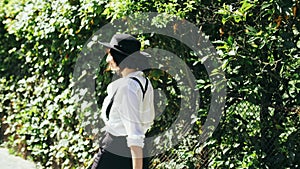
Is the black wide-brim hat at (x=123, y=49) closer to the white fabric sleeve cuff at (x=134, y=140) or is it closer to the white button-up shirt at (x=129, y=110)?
the white button-up shirt at (x=129, y=110)

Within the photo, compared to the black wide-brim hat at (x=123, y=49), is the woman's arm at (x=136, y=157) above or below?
below

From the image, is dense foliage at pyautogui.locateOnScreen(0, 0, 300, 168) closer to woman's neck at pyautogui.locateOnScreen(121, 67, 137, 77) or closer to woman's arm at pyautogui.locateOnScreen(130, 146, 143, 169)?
woman's neck at pyautogui.locateOnScreen(121, 67, 137, 77)

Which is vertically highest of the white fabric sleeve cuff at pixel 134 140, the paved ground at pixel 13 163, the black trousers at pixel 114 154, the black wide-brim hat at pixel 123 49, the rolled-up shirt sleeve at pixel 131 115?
the black wide-brim hat at pixel 123 49

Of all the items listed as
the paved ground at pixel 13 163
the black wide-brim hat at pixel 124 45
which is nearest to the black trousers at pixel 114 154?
the black wide-brim hat at pixel 124 45

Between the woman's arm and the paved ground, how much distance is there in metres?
4.17

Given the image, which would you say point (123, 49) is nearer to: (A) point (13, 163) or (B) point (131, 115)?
(B) point (131, 115)

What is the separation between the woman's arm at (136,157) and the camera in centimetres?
400

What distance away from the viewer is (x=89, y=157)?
681 centimetres

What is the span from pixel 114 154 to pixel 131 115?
1.26 ft

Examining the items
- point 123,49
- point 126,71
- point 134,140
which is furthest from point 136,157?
point 123,49

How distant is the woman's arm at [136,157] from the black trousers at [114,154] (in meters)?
0.16

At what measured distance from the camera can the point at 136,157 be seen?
400 cm

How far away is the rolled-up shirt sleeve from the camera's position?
3.98 metres

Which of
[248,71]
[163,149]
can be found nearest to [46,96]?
[163,149]
